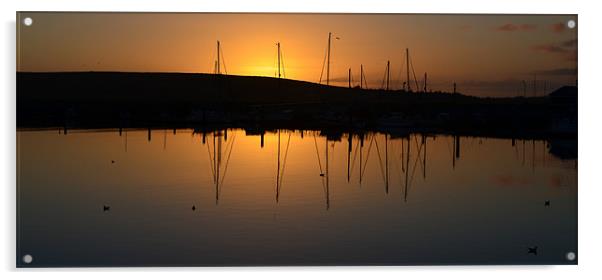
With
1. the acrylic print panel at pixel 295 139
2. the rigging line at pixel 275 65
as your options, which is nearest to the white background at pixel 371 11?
the acrylic print panel at pixel 295 139

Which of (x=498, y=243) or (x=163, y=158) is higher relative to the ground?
(x=163, y=158)

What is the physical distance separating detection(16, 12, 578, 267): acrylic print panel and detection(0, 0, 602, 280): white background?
0.18ft

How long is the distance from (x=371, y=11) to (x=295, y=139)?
888 mm

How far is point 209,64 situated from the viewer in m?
6.27

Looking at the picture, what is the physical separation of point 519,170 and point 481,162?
0.78 feet

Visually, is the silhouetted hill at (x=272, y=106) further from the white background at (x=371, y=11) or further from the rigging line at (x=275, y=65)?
the white background at (x=371, y=11)

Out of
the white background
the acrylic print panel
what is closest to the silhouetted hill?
the acrylic print panel

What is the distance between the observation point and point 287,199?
6.14 metres

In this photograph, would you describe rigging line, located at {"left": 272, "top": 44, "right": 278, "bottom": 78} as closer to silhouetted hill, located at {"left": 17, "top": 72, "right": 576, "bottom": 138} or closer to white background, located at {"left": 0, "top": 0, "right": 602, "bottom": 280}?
silhouetted hill, located at {"left": 17, "top": 72, "right": 576, "bottom": 138}

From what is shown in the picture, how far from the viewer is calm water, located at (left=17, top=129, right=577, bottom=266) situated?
6055mm

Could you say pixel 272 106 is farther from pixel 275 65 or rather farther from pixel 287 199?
pixel 287 199

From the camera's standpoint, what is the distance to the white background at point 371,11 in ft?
19.7
